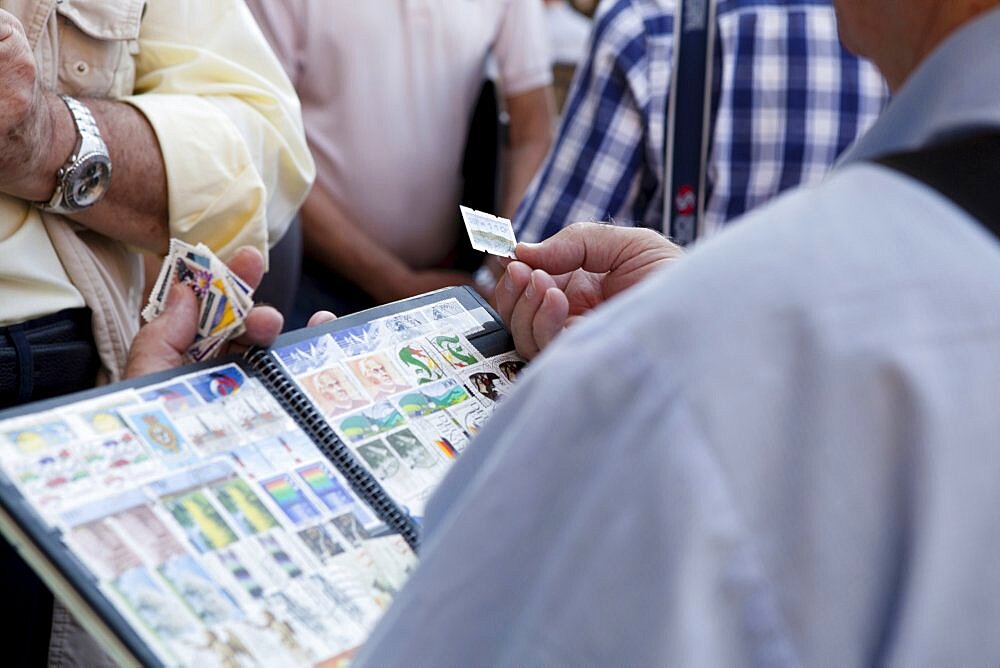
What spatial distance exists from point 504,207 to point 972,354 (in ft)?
7.69

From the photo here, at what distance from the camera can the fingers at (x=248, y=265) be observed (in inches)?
43.4

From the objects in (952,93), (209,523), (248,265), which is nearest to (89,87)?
(248,265)

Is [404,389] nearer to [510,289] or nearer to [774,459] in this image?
[510,289]

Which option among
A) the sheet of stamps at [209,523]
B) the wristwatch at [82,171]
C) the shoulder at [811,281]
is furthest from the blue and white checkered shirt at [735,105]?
the shoulder at [811,281]

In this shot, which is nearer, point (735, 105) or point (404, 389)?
point (404, 389)

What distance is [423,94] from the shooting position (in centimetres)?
251

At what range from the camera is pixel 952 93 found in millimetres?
609

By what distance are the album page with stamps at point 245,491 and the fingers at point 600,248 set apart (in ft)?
0.71

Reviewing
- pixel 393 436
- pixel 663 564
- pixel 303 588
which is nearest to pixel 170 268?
pixel 393 436

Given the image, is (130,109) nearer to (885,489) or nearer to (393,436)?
(393,436)

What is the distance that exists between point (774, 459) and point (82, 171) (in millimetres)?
955

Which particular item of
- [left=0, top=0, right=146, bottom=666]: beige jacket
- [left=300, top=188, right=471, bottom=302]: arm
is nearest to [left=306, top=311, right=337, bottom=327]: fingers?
[left=0, top=0, right=146, bottom=666]: beige jacket

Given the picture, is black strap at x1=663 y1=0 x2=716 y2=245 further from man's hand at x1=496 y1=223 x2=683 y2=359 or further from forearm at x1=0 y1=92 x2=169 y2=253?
forearm at x1=0 y1=92 x2=169 y2=253

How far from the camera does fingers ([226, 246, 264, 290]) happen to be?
1.10 meters
